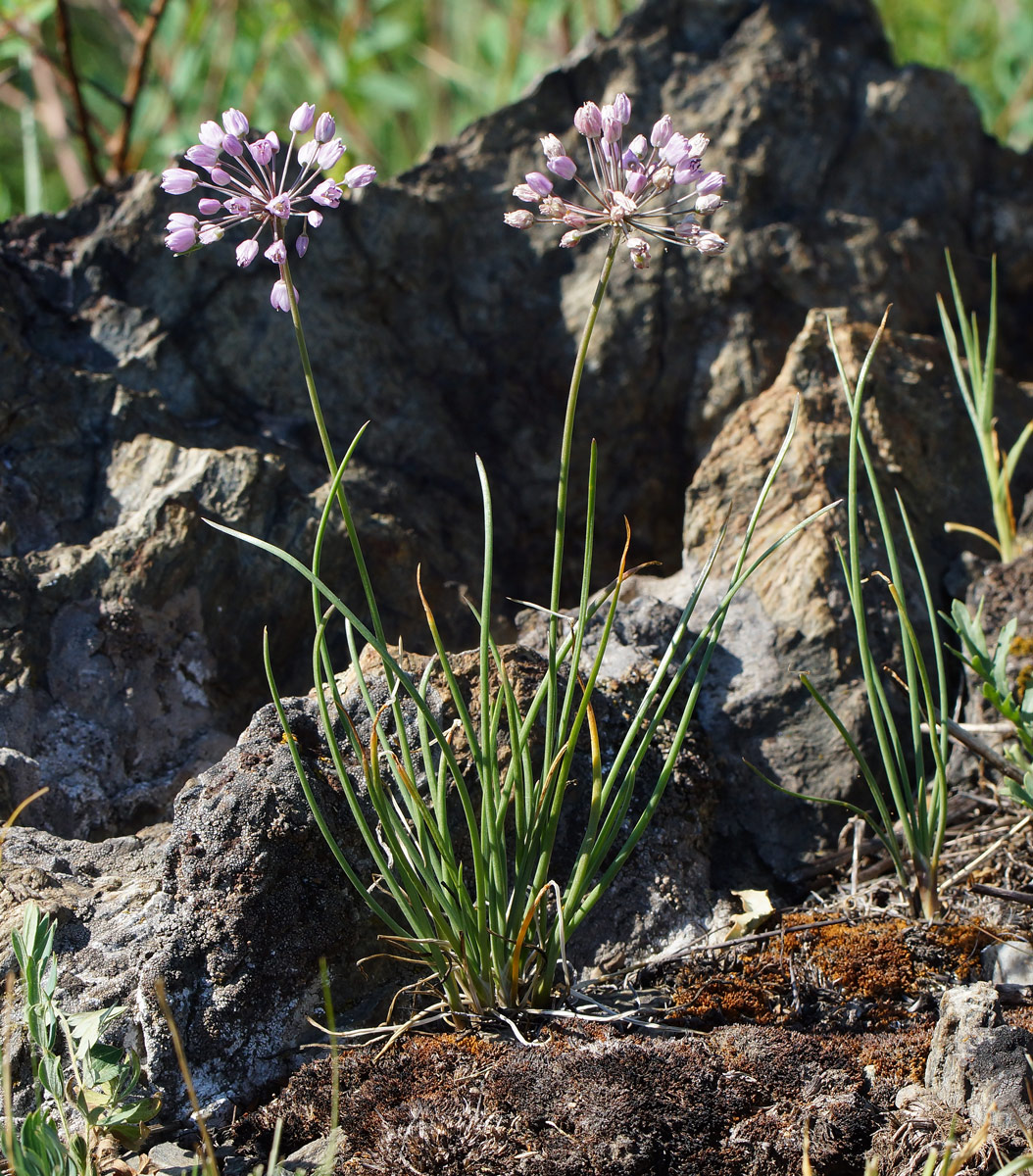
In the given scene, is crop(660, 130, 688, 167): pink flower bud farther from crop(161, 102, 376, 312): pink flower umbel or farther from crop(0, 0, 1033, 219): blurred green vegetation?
crop(0, 0, 1033, 219): blurred green vegetation

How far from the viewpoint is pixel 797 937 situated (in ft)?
5.80

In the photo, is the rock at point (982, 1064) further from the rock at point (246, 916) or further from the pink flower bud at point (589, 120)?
the pink flower bud at point (589, 120)

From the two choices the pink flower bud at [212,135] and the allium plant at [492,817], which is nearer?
the pink flower bud at [212,135]

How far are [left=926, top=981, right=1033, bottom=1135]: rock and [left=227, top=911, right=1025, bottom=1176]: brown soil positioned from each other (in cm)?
6

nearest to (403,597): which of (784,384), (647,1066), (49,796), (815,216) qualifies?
(49,796)

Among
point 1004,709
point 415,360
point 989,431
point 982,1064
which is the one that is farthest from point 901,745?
point 415,360

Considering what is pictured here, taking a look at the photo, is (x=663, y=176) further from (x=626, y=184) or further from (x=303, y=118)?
(x=303, y=118)

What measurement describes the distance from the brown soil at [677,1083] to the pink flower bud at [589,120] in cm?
130

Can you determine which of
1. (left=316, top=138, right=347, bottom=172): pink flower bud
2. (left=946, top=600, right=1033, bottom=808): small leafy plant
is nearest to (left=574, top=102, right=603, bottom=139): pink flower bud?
(left=316, top=138, right=347, bottom=172): pink flower bud

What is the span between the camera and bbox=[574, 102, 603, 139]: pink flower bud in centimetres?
137

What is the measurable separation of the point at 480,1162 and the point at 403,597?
1294mm

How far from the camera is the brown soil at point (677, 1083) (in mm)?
1355

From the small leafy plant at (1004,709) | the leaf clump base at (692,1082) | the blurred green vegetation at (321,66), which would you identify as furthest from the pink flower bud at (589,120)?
the blurred green vegetation at (321,66)

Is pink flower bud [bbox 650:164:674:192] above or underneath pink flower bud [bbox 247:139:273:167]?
underneath
